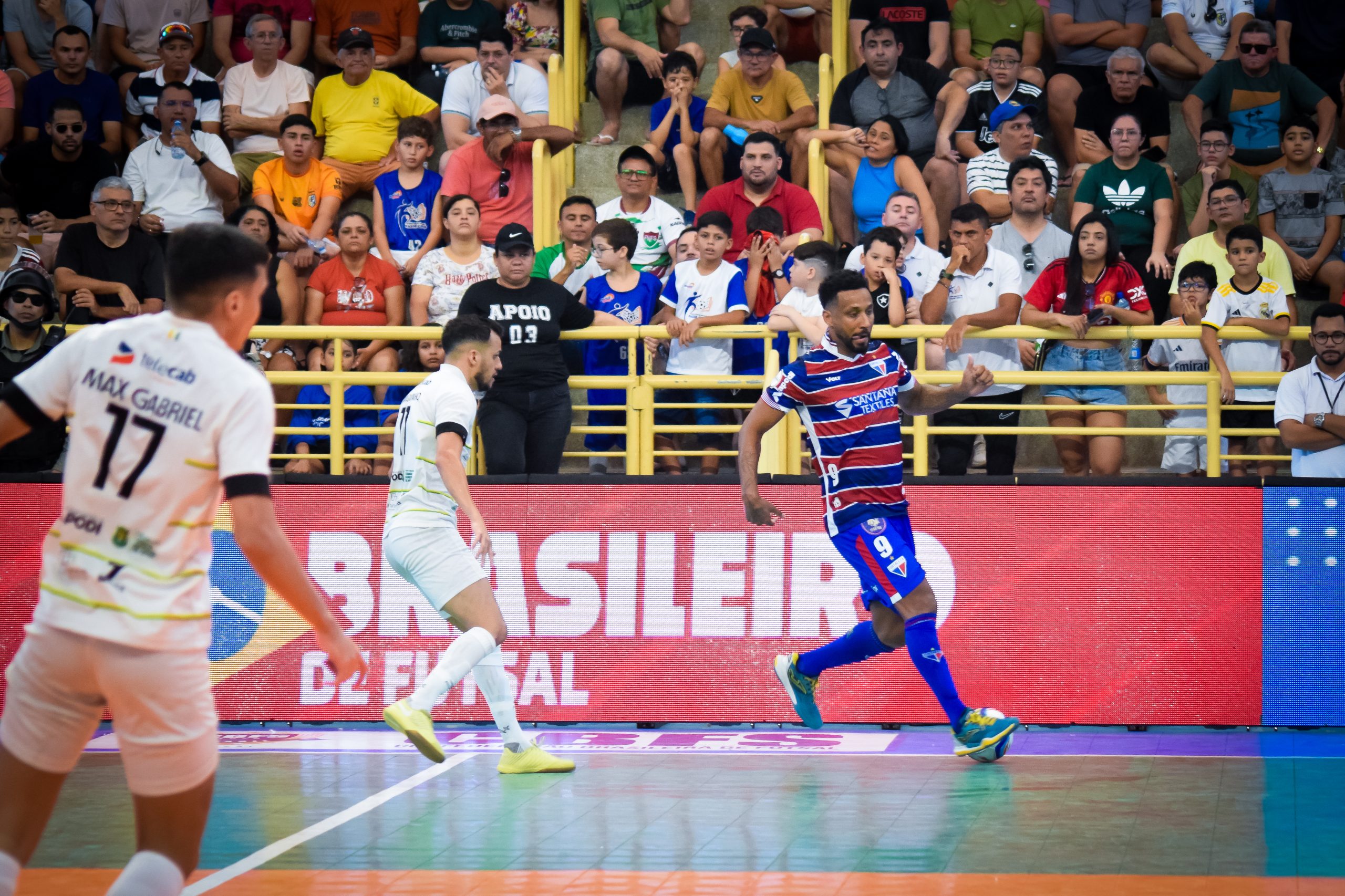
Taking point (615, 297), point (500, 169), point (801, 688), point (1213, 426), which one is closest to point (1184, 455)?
point (1213, 426)

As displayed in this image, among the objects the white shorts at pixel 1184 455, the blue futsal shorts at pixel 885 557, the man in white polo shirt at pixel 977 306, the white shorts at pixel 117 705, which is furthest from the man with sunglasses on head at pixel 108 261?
the white shorts at pixel 117 705

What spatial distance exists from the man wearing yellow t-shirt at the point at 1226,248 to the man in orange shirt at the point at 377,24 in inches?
313

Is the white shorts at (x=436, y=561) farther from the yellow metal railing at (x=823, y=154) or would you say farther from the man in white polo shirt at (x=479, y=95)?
the man in white polo shirt at (x=479, y=95)

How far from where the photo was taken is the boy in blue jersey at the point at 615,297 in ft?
38.1

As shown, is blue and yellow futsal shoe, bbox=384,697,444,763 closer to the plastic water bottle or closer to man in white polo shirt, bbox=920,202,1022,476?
man in white polo shirt, bbox=920,202,1022,476

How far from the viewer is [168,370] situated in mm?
4230

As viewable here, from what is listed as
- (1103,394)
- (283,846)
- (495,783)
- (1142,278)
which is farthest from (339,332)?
(1142,278)

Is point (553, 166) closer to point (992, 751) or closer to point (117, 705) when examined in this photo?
point (992, 751)

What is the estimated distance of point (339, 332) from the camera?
10555 millimetres

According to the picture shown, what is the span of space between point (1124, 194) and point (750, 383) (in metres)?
4.14

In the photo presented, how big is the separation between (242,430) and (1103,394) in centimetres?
774

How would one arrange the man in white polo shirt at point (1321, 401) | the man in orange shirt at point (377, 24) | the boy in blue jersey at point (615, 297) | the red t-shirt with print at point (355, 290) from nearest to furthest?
the man in white polo shirt at point (1321, 401) → the boy in blue jersey at point (615, 297) → the red t-shirt with print at point (355, 290) → the man in orange shirt at point (377, 24)

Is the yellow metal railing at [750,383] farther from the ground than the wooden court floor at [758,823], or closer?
farther from the ground

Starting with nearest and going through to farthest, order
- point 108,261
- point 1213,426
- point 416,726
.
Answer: point 416,726 → point 1213,426 → point 108,261
